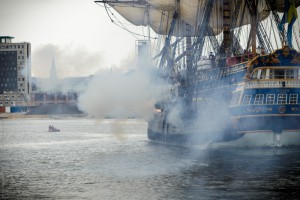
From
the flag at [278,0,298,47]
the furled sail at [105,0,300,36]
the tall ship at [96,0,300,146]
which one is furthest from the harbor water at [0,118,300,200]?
the furled sail at [105,0,300,36]

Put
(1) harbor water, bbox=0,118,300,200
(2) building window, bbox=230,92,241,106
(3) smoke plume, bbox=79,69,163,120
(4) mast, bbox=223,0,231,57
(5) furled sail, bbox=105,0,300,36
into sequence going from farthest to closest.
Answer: (5) furled sail, bbox=105,0,300,36 → (4) mast, bbox=223,0,231,57 → (2) building window, bbox=230,92,241,106 → (3) smoke plume, bbox=79,69,163,120 → (1) harbor water, bbox=0,118,300,200

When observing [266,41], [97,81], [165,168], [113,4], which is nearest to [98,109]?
[97,81]

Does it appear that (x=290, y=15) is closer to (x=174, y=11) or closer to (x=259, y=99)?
(x=259, y=99)

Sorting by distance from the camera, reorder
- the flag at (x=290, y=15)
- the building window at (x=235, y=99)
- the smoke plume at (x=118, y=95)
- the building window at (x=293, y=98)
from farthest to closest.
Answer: the flag at (x=290, y=15), the building window at (x=235, y=99), the building window at (x=293, y=98), the smoke plume at (x=118, y=95)

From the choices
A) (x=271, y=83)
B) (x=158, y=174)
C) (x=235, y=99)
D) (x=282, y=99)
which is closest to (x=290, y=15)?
(x=271, y=83)

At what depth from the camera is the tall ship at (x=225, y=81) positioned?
58.2 meters

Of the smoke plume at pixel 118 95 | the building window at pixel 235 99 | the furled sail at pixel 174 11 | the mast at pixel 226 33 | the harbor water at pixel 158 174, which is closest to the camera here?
the harbor water at pixel 158 174

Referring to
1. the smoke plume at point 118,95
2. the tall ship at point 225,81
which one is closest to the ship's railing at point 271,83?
the tall ship at point 225,81

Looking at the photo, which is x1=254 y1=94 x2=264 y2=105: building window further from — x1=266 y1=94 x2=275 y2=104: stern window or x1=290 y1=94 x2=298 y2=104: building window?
x1=290 y1=94 x2=298 y2=104: building window

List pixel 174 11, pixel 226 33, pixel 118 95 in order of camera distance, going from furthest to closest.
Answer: pixel 174 11, pixel 226 33, pixel 118 95

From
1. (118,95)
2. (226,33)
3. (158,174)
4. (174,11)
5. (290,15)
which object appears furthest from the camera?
(174,11)

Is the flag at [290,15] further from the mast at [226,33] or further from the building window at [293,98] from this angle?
the building window at [293,98]

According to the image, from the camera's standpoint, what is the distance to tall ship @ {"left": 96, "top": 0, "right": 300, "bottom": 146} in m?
58.2

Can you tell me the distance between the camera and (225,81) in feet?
212
